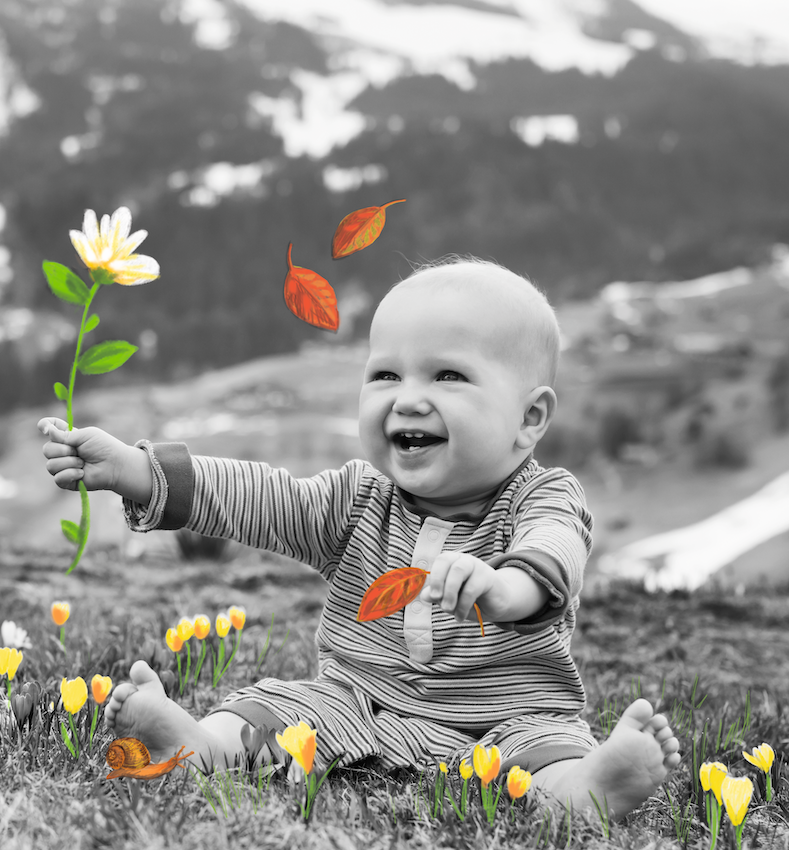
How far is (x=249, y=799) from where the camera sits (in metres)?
1.35

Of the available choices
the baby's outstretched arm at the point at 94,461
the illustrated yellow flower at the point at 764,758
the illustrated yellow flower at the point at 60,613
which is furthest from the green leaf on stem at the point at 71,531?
the illustrated yellow flower at the point at 764,758

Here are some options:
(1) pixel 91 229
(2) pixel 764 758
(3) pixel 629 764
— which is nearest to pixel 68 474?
(1) pixel 91 229

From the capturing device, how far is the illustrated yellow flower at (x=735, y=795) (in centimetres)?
127

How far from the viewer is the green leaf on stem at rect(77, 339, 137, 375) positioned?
4.88 ft

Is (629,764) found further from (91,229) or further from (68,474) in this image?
(91,229)

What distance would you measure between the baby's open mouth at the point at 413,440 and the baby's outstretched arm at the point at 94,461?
0.53m

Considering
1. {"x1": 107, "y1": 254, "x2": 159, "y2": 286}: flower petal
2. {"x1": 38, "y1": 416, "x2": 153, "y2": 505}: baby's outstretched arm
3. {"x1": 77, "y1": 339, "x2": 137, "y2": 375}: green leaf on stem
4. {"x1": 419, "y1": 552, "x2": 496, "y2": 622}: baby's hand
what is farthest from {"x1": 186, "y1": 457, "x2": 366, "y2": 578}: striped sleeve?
{"x1": 419, "y1": 552, "x2": 496, "y2": 622}: baby's hand

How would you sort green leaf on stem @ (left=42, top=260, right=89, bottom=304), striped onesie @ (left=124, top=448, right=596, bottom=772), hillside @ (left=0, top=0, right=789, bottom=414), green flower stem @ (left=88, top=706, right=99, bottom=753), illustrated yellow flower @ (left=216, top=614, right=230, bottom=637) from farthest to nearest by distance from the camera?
hillside @ (left=0, top=0, right=789, bottom=414) < illustrated yellow flower @ (left=216, top=614, right=230, bottom=637) < striped onesie @ (left=124, top=448, right=596, bottom=772) < green flower stem @ (left=88, top=706, right=99, bottom=753) < green leaf on stem @ (left=42, top=260, right=89, bottom=304)

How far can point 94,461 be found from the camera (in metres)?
1.63

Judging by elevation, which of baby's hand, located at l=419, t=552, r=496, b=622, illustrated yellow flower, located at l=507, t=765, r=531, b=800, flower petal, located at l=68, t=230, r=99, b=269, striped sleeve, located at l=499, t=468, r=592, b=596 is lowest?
illustrated yellow flower, located at l=507, t=765, r=531, b=800

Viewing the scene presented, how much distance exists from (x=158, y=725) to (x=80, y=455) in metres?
0.54

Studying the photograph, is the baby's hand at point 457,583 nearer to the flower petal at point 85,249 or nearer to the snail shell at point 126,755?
the snail shell at point 126,755

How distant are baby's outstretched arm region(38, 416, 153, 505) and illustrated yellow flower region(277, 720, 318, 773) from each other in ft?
2.09

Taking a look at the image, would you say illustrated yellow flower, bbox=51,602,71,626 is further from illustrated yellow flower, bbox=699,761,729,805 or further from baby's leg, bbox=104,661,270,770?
illustrated yellow flower, bbox=699,761,729,805
